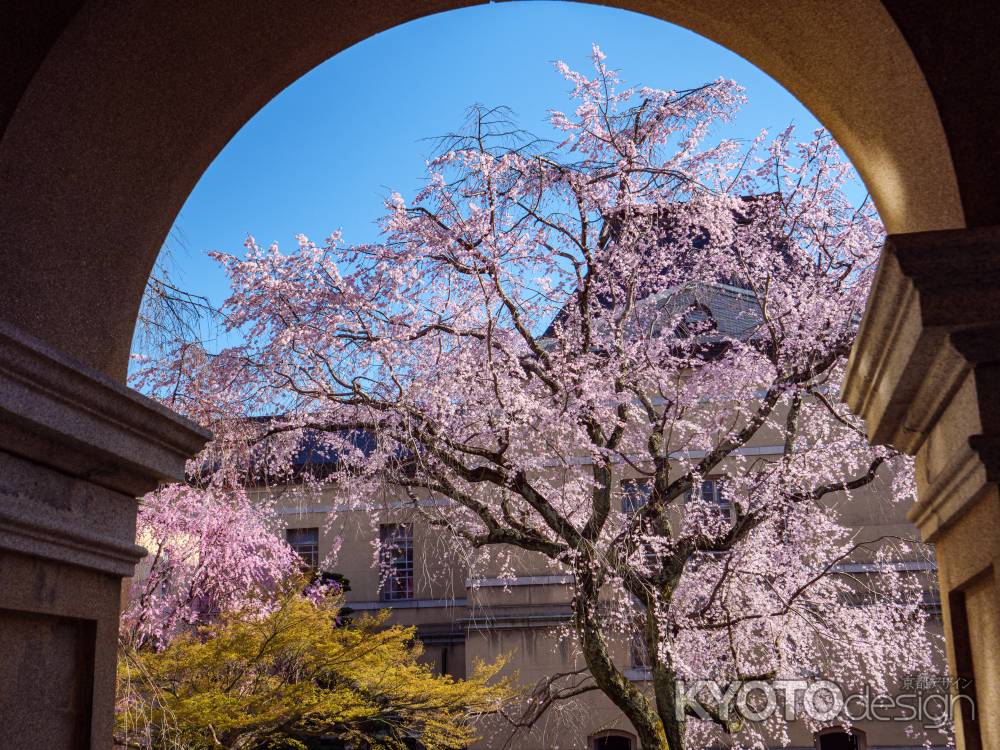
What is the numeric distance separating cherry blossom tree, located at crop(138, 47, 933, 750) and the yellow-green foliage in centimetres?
146

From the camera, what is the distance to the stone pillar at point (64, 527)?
2537 millimetres

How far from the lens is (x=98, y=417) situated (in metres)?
2.81

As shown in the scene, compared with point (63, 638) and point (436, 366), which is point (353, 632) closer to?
point (436, 366)

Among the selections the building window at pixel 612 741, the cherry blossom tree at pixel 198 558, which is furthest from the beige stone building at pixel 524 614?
the cherry blossom tree at pixel 198 558

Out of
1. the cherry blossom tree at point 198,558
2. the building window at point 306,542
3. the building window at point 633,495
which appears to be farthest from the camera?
the building window at point 306,542

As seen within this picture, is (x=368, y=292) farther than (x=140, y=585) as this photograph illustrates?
No

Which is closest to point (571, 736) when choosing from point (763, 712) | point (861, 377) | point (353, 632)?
point (763, 712)

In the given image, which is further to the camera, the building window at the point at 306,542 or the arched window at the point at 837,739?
the building window at the point at 306,542

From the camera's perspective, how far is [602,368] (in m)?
10.0

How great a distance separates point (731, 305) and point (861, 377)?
1210 centimetres

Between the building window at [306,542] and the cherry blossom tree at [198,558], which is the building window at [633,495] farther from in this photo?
the building window at [306,542]

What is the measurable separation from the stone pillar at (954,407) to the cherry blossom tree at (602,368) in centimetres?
587

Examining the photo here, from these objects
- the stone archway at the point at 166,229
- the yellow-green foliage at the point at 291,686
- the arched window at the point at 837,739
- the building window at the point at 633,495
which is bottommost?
the arched window at the point at 837,739

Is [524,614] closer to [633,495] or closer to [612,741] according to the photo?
[612,741]
